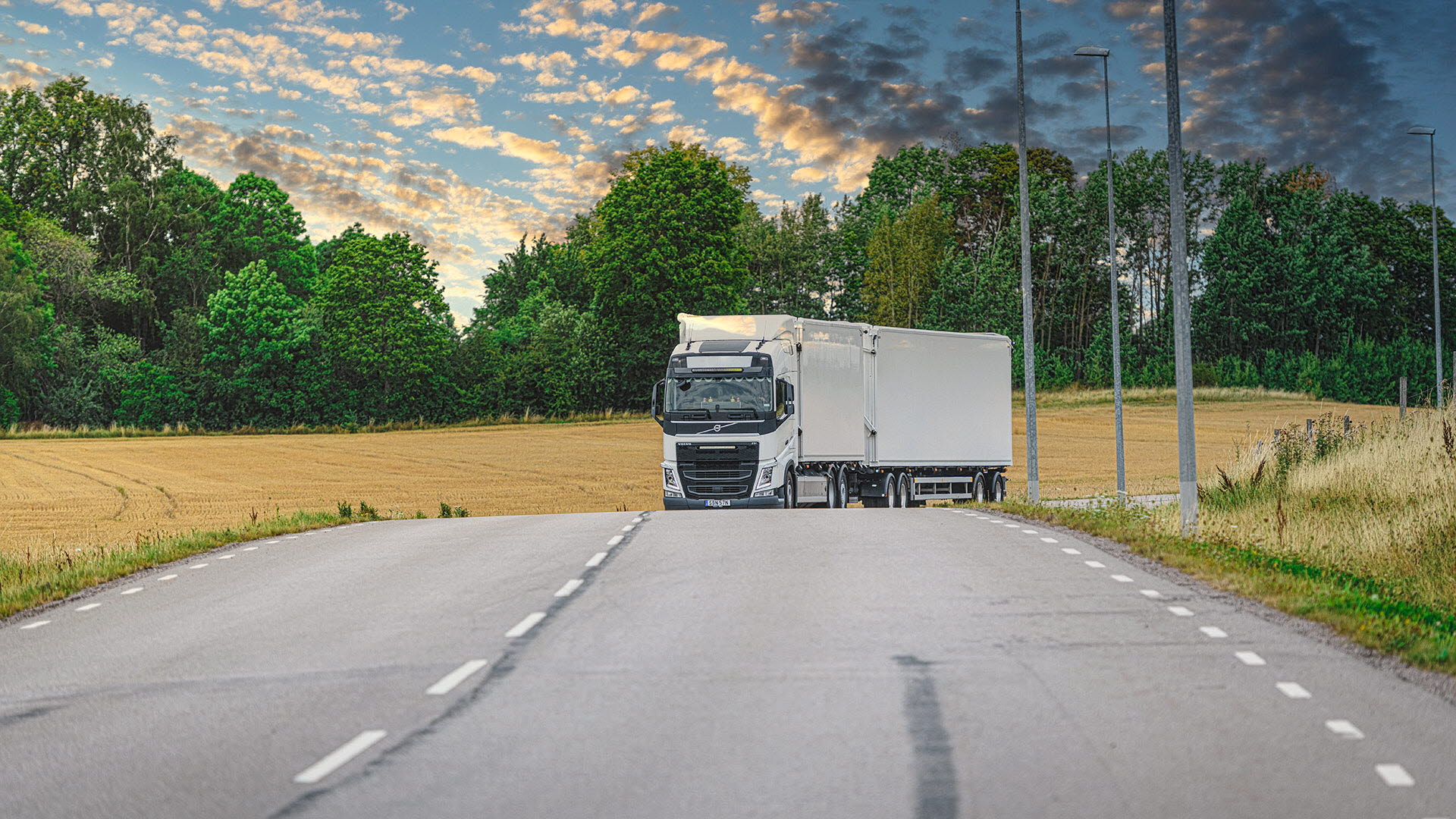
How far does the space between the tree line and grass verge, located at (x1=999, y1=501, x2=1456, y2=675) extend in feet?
207

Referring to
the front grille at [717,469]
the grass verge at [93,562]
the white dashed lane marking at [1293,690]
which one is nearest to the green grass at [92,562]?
the grass verge at [93,562]

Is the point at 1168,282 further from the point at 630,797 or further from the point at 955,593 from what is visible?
the point at 630,797

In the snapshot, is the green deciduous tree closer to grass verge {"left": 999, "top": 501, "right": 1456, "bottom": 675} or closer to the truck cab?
the truck cab

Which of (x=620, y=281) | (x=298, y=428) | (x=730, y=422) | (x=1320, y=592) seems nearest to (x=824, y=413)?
Result: (x=730, y=422)

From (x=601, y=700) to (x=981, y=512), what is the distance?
641 inches

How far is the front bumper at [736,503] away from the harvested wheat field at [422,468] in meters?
5.91

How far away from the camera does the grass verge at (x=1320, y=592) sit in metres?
9.51

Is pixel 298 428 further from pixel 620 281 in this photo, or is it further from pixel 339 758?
pixel 339 758

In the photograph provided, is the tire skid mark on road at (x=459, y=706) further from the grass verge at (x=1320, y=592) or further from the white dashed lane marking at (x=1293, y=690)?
the grass verge at (x=1320, y=592)

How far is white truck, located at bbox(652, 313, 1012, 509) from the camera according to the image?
2559 cm

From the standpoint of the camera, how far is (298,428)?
82.8m

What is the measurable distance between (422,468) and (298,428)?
3162 centimetres

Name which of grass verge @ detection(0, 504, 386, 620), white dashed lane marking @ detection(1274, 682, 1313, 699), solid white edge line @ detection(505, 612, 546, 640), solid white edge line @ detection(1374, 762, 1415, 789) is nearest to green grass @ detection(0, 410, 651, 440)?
grass verge @ detection(0, 504, 386, 620)

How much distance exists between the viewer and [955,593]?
12.0m
